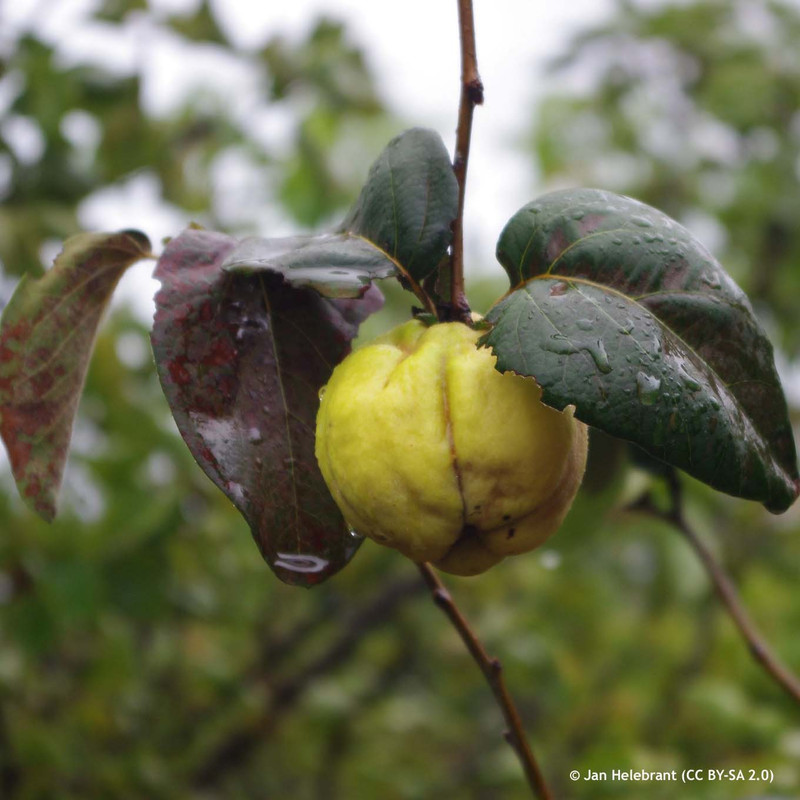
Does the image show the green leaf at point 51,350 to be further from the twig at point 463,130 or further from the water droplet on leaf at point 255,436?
the twig at point 463,130

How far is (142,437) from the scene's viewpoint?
1.51m

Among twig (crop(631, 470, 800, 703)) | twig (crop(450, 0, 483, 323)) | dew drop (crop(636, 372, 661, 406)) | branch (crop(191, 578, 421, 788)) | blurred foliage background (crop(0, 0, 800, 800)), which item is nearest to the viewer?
dew drop (crop(636, 372, 661, 406))

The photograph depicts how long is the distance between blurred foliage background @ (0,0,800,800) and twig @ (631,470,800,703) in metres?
0.05

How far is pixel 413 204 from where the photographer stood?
62 cm

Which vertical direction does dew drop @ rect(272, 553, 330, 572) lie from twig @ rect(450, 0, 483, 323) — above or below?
below

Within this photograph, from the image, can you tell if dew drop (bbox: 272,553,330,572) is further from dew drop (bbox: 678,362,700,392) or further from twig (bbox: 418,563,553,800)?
dew drop (bbox: 678,362,700,392)

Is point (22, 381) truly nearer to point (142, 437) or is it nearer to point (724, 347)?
point (724, 347)

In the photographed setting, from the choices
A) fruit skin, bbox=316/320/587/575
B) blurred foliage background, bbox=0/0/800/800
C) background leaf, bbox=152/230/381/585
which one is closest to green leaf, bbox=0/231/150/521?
background leaf, bbox=152/230/381/585

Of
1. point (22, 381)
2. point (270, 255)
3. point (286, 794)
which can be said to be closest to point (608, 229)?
point (270, 255)

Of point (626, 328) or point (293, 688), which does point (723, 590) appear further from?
point (293, 688)

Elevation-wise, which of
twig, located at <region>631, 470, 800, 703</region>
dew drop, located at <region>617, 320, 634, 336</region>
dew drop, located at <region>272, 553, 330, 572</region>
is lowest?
twig, located at <region>631, 470, 800, 703</region>

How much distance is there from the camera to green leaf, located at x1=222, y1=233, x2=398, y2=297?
1.93 feet

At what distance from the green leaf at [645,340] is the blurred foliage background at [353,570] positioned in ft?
1.24

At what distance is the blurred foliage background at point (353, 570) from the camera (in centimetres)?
154
